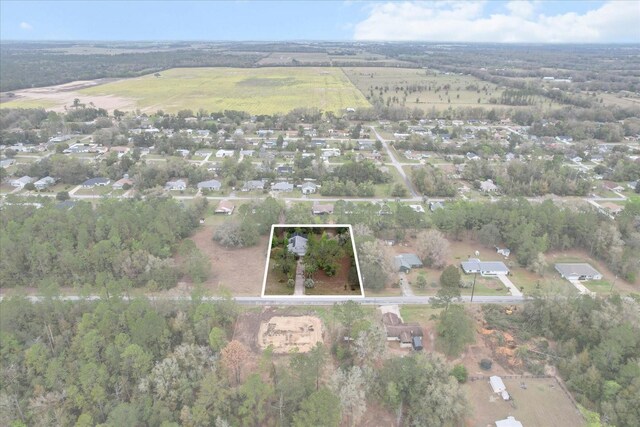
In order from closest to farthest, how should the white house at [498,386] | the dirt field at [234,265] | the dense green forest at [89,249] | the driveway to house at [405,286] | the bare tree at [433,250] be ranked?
the white house at [498,386], the dense green forest at [89,249], the driveway to house at [405,286], the dirt field at [234,265], the bare tree at [433,250]

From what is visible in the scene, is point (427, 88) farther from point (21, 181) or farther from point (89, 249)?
point (89, 249)

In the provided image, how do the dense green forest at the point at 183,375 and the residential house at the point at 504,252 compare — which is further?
the residential house at the point at 504,252

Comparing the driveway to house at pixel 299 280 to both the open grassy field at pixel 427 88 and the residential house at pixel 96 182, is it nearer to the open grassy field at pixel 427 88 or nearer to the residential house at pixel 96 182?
the residential house at pixel 96 182

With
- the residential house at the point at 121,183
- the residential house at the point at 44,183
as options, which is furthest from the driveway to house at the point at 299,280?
the residential house at the point at 44,183

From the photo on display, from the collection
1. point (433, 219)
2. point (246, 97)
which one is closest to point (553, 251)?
point (433, 219)

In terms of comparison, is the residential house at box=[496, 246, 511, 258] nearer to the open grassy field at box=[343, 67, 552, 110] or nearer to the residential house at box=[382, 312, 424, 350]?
the residential house at box=[382, 312, 424, 350]

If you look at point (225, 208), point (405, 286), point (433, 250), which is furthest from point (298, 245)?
point (225, 208)
